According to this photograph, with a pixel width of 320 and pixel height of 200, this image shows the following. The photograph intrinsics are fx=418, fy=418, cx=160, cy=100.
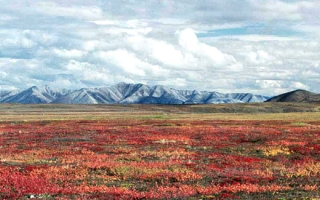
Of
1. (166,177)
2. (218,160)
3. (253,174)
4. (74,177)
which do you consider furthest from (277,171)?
(74,177)

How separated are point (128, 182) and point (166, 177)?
2063 millimetres

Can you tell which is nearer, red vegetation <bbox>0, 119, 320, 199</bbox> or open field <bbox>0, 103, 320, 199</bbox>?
open field <bbox>0, 103, 320, 199</bbox>

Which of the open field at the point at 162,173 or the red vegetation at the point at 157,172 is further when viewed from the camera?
the red vegetation at the point at 157,172

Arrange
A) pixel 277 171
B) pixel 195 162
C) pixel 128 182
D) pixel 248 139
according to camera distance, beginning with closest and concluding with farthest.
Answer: pixel 128 182 < pixel 277 171 < pixel 195 162 < pixel 248 139

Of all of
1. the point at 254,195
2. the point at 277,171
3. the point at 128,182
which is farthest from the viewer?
the point at 277,171

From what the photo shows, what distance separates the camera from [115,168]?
80.4ft

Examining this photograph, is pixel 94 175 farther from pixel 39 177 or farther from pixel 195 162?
pixel 195 162

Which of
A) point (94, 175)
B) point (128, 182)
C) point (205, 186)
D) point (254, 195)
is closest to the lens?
point (254, 195)

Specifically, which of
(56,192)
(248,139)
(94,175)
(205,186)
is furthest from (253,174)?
(248,139)

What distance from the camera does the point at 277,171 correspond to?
24.9 metres

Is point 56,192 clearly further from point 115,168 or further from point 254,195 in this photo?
point 254,195

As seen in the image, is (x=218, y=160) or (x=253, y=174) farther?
(x=218, y=160)

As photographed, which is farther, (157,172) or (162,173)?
(157,172)

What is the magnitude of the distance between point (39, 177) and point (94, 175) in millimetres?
2987
